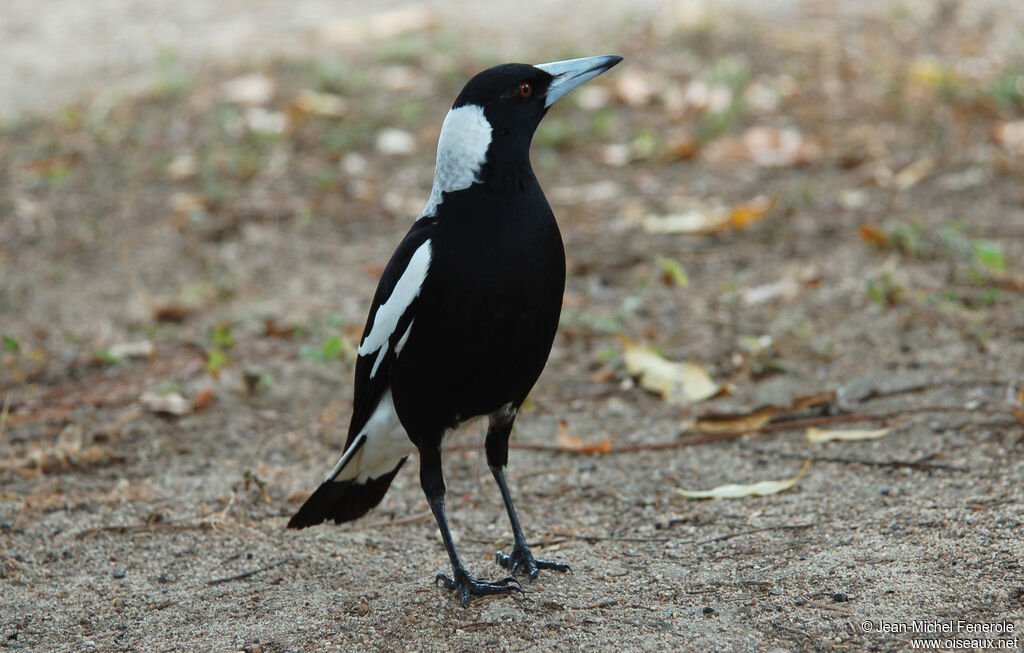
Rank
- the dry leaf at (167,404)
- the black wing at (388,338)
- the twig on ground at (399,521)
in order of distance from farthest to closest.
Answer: the dry leaf at (167,404) → the twig on ground at (399,521) → the black wing at (388,338)

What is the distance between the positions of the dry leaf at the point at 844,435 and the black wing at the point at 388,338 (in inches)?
56.6

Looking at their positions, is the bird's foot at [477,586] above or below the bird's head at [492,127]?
below

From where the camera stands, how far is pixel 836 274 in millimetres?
4719

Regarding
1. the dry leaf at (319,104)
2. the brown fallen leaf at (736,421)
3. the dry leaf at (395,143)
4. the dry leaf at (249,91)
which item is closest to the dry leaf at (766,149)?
the dry leaf at (395,143)

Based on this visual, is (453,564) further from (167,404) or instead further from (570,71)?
(167,404)

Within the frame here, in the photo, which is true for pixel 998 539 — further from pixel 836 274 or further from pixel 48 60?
pixel 48 60

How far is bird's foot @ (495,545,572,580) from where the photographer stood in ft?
9.52

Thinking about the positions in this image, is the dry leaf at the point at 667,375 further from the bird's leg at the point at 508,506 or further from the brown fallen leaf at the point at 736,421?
the bird's leg at the point at 508,506

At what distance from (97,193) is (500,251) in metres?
4.29

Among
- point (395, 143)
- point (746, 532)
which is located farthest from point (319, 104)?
point (746, 532)

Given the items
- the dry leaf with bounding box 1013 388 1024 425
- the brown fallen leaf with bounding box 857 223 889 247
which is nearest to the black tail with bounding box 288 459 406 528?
the dry leaf with bounding box 1013 388 1024 425

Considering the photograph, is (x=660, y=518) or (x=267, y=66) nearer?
(x=660, y=518)

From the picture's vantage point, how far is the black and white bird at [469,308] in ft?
8.64

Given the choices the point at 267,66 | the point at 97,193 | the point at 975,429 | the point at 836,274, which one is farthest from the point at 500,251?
the point at 267,66
